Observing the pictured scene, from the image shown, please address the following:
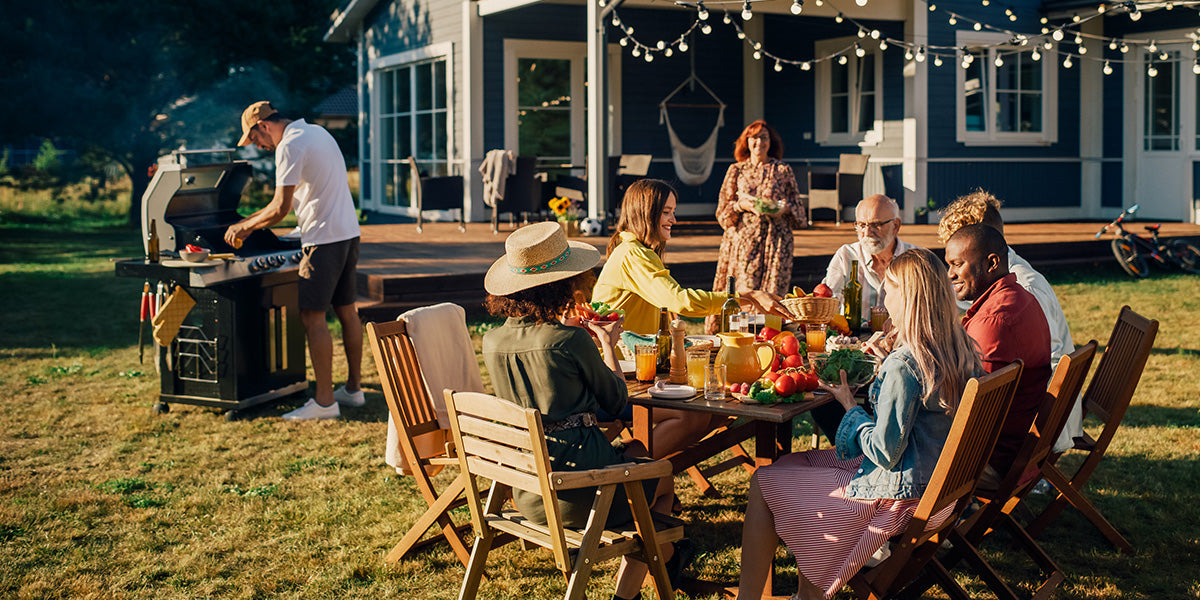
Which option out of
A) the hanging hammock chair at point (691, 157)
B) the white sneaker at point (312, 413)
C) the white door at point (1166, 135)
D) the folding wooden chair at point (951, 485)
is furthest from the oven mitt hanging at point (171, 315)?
the white door at point (1166, 135)

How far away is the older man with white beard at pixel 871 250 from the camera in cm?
446

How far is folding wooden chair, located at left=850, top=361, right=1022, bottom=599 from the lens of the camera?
2760 millimetres

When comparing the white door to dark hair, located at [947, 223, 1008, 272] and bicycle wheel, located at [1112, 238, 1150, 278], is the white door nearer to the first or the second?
bicycle wheel, located at [1112, 238, 1150, 278]

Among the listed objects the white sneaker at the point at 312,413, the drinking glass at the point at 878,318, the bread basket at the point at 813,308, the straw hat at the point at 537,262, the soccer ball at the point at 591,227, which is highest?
the soccer ball at the point at 591,227

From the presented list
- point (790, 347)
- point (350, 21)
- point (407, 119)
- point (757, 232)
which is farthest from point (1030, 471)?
point (350, 21)

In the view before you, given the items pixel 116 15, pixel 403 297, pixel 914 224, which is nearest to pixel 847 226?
pixel 914 224

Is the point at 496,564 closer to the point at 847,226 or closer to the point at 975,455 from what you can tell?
the point at 975,455

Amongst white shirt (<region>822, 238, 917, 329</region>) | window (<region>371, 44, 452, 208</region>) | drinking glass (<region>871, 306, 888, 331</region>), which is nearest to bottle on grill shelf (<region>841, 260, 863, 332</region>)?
drinking glass (<region>871, 306, 888, 331</region>)

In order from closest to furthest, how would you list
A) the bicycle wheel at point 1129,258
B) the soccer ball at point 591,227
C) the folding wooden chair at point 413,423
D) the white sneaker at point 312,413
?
the folding wooden chair at point 413,423, the white sneaker at point 312,413, the soccer ball at point 591,227, the bicycle wheel at point 1129,258

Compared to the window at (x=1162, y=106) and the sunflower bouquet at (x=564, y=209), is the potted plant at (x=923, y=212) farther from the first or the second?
the sunflower bouquet at (x=564, y=209)

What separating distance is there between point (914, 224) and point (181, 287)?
30.0 feet

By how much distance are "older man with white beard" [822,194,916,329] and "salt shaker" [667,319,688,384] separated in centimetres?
97

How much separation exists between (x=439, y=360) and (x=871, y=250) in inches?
72.3

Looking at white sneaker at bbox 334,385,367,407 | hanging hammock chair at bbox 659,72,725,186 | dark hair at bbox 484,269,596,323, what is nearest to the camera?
dark hair at bbox 484,269,596,323
